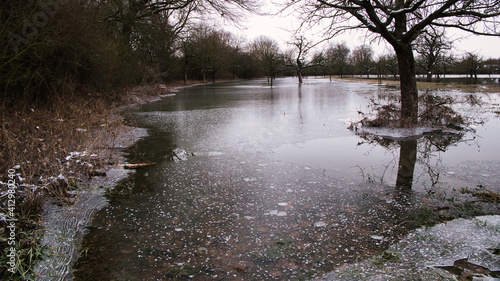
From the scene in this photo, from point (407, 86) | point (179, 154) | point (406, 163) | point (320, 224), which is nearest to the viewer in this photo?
point (320, 224)

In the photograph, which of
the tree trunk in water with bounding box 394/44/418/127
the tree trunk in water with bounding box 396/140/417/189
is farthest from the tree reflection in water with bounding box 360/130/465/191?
the tree trunk in water with bounding box 394/44/418/127

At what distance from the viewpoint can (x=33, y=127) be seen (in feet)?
17.5

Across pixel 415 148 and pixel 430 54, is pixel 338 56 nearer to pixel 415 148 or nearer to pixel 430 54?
pixel 430 54

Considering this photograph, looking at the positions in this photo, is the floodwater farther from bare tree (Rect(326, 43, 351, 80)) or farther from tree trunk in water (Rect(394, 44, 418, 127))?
bare tree (Rect(326, 43, 351, 80))

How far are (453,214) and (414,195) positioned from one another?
25.6 inches

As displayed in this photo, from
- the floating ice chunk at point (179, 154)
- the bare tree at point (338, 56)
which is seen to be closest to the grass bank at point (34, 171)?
the floating ice chunk at point (179, 154)

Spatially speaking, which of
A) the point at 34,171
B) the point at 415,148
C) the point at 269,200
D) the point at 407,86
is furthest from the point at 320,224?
the point at 407,86

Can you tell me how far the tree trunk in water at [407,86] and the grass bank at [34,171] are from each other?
309 inches

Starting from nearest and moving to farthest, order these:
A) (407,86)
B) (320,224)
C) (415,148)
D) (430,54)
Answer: (320,224) → (415,148) → (407,86) → (430,54)

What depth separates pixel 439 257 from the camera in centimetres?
288

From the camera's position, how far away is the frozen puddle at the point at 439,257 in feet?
8.67

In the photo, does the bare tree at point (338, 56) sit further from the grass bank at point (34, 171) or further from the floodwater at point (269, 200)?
the grass bank at point (34, 171)

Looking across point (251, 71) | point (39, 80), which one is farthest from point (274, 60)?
point (39, 80)

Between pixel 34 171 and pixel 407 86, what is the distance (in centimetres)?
924
